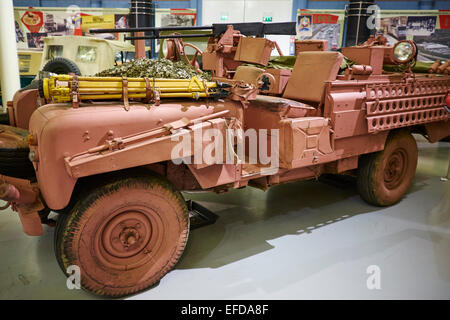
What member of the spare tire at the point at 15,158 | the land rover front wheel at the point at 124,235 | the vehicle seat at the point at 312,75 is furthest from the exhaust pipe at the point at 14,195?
the vehicle seat at the point at 312,75

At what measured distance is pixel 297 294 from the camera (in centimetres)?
296

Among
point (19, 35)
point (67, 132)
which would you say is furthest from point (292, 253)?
point (19, 35)

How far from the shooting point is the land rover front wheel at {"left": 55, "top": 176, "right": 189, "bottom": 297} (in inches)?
102

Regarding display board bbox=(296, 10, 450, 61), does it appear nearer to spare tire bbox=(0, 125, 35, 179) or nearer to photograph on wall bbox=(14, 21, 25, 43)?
photograph on wall bbox=(14, 21, 25, 43)

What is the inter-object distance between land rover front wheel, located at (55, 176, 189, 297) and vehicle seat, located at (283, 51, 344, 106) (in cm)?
179

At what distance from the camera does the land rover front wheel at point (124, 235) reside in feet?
8.46

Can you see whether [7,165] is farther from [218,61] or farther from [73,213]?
[218,61]

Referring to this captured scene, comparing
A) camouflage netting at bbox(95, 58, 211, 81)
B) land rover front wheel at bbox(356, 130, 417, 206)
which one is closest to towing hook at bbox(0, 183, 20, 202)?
camouflage netting at bbox(95, 58, 211, 81)

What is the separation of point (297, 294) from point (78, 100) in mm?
2143

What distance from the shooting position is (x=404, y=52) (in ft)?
14.4

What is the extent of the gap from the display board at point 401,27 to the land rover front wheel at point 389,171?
567 centimetres

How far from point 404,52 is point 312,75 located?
1.31 meters

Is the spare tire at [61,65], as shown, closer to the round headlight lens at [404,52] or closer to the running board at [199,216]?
the running board at [199,216]
